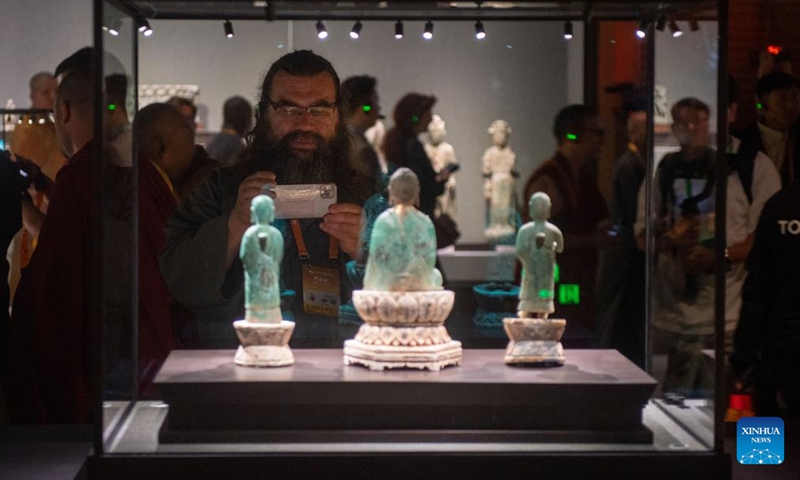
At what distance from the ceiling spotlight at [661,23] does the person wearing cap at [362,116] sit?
902mm

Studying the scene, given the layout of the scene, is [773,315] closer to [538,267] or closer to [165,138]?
[538,267]

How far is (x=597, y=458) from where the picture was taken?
3.26 metres

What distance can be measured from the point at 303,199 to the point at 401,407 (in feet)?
2.50

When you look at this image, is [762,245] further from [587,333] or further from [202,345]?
[202,345]

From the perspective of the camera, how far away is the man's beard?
377 centimetres

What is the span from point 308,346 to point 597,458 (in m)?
1.00

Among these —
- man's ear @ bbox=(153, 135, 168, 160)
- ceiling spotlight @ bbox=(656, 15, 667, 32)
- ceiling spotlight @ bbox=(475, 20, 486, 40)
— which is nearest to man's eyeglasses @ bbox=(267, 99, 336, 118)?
man's ear @ bbox=(153, 135, 168, 160)

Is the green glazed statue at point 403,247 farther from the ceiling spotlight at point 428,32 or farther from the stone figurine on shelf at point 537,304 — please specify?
the ceiling spotlight at point 428,32

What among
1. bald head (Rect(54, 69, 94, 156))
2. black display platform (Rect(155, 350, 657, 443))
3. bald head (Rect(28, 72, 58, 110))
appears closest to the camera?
black display platform (Rect(155, 350, 657, 443))

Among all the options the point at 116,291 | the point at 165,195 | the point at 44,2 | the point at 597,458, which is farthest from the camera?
the point at 44,2

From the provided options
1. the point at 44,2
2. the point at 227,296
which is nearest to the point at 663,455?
the point at 227,296

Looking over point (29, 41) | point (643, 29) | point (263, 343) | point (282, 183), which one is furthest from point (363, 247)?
point (29, 41)

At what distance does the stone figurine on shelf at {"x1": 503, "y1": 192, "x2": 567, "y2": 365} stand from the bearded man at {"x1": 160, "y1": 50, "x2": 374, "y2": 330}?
53 centimetres

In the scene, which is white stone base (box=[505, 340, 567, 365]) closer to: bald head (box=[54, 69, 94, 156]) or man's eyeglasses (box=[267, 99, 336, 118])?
man's eyeglasses (box=[267, 99, 336, 118])
